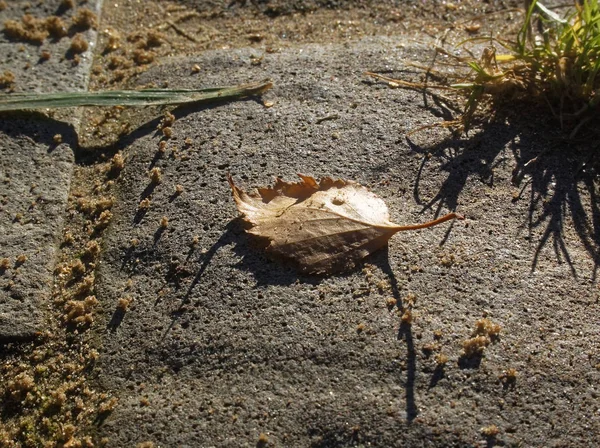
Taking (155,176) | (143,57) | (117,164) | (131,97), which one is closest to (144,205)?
(155,176)

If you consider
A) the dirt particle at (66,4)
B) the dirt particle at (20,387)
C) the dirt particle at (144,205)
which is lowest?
the dirt particle at (20,387)

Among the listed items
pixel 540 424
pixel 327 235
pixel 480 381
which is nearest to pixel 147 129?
pixel 327 235

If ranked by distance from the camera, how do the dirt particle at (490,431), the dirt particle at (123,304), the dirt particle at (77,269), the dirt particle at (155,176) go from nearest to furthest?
1. the dirt particle at (490,431)
2. the dirt particle at (123,304)
3. the dirt particle at (77,269)
4. the dirt particle at (155,176)

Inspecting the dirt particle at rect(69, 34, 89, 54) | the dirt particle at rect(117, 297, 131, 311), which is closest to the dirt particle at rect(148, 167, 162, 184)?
the dirt particle at rect(117, 297, 131, 311)

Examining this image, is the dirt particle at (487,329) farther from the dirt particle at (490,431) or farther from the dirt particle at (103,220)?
the dirt particle at (103,220)

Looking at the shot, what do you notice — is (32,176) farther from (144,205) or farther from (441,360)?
(441,360)

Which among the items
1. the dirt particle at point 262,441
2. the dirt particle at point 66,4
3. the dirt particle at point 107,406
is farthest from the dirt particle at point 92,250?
the dirt particle at point 66,4
